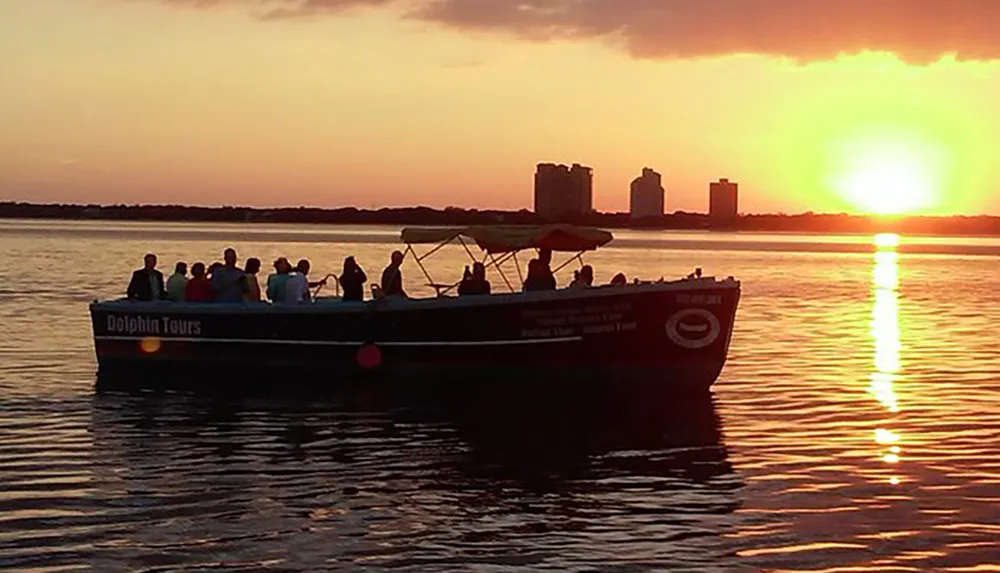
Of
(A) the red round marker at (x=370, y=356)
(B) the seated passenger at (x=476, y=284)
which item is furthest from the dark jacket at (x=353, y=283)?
(B) the seated passenger at (x=476, y=284)

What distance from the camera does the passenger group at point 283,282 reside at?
72.5 ft

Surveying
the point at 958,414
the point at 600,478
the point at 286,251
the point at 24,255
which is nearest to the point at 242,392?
the point at 600,478

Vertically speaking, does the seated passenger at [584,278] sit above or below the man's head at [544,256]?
below

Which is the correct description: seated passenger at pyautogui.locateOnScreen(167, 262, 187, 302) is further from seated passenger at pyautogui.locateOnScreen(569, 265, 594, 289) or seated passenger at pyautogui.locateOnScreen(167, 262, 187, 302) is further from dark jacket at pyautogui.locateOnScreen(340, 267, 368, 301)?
seated passenger at pyautogui.locateOnScreen(569, 265, 594, 289)

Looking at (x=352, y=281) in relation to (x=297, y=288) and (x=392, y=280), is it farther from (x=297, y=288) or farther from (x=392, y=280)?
(x=297, y=288)

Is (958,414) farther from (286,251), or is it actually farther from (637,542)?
(286,251)

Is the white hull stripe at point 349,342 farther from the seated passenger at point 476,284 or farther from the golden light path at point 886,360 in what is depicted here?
the golden light path at point 886,360

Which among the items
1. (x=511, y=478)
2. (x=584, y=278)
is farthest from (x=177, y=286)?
(x=511, y=478)

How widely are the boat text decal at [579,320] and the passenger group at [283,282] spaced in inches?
32.9

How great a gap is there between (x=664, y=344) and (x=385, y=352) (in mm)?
4394

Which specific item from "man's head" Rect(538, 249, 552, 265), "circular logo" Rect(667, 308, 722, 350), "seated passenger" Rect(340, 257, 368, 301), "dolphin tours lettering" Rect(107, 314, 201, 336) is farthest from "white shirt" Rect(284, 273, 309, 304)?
"circular logo" Rect(667, 308, 722, 350)

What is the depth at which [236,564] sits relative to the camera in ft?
35.4

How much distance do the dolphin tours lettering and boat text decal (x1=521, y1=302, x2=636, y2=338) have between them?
5.88 meters

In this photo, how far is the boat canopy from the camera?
→ 22031mm
